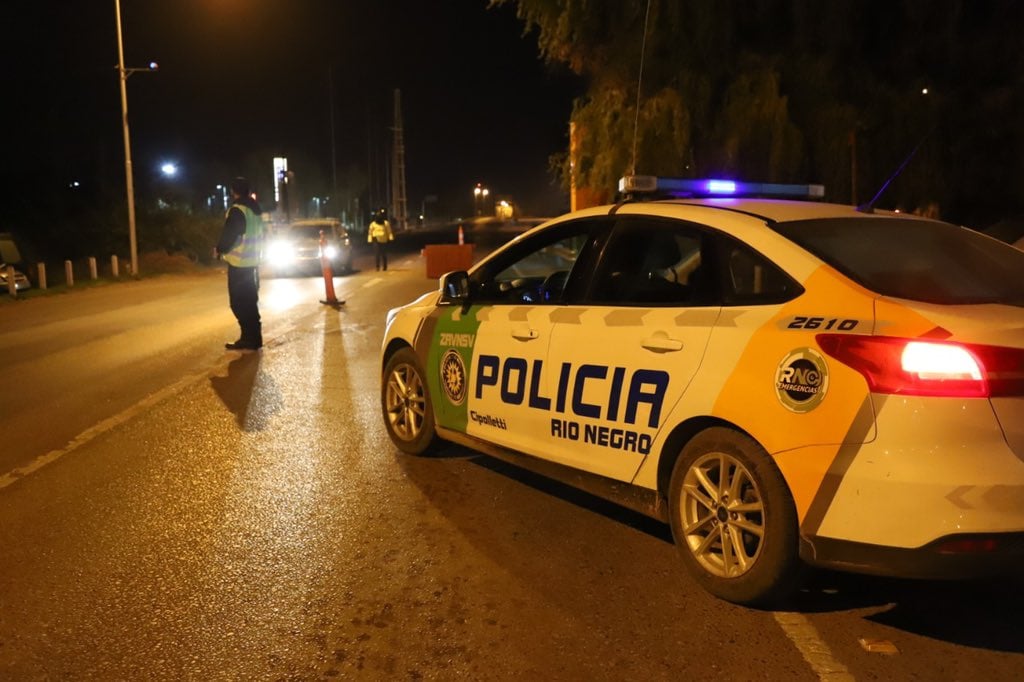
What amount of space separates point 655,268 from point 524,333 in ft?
2.56

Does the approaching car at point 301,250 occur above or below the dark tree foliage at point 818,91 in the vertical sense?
below

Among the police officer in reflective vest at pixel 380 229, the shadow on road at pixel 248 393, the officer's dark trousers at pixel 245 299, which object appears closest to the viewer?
the shadow on road at pixel 248 393

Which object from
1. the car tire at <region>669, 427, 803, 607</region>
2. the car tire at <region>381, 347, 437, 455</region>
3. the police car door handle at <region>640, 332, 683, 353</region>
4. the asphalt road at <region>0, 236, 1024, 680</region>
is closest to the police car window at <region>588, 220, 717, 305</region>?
the police car door handle at <region>640, 332, 683, 353</region>

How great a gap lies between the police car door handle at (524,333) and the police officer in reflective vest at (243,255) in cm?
642

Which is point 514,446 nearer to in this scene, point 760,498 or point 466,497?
point 466,497

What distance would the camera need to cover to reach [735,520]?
13.4ft

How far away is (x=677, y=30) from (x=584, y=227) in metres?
11.2

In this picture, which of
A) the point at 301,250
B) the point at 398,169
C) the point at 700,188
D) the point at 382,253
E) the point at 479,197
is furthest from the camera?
the point at 479,197

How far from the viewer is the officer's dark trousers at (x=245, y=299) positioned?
11.2m

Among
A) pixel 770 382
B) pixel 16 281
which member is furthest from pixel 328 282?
pixel 770 382

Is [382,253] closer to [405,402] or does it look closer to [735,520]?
[405,402]

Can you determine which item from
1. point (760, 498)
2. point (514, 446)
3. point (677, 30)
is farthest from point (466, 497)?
point (677, 30)

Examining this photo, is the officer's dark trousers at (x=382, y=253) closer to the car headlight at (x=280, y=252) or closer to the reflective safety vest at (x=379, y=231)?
the reflective safety vest at (x=379, y=231)

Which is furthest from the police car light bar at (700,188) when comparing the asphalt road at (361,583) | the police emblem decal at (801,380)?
the asphalt road at (361,583)
